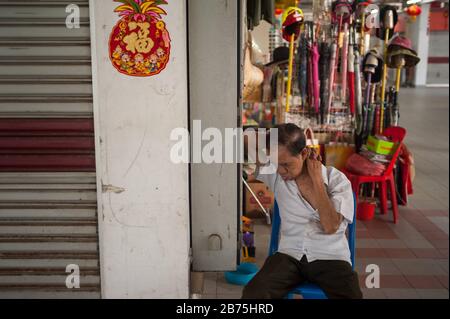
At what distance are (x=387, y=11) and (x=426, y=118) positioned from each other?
827 cm

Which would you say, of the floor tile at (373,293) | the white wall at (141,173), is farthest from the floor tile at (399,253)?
the white wall at (141,173)

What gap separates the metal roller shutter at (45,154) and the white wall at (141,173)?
0.07 m

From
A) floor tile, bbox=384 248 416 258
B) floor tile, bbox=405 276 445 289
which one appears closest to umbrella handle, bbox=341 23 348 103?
floor tile, bbox=384 248 416 258

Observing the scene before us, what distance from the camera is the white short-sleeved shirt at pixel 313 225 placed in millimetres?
2377

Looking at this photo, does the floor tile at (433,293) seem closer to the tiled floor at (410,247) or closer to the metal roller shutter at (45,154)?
the tiled floor at (410,247)

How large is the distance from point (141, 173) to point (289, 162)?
34.0 inches

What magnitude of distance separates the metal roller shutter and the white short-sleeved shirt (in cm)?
110

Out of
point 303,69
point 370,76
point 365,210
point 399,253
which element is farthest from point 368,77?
point 399,253

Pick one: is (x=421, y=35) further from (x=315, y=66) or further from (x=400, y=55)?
(x=315, y=66)

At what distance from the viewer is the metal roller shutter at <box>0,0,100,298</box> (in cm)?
261

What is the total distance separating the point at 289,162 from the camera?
2.37 m

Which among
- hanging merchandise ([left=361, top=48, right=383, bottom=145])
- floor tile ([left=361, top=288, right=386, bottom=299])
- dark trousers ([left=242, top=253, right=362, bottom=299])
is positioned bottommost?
floor tile ([left=361, top=288, right=386, bottom=299])

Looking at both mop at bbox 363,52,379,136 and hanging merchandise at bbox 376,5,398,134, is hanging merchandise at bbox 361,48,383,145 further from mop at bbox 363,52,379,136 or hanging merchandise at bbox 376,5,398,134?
hanging merchandise at bbox 376,5,398,134

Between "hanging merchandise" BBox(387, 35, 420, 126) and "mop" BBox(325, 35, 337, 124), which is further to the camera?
"hanging merchandise" BBox(387, 35, 420, 126)
